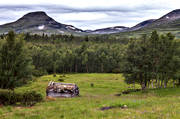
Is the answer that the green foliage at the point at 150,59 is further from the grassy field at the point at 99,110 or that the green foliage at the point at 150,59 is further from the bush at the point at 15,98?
the bush at the point at 15,98

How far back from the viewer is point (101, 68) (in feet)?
513

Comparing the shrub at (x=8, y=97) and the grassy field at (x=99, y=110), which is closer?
the grassy field at (x=99, y=110)

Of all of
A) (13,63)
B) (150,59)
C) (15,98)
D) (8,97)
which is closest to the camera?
(8,97)

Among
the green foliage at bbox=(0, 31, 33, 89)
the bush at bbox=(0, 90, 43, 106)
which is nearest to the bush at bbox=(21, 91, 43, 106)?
the bush at bbox=(0, 90, 43, 106)

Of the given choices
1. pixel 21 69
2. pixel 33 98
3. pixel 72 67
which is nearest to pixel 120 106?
pixel 33 98

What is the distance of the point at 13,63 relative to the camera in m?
44.9

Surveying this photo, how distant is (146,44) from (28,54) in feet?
112

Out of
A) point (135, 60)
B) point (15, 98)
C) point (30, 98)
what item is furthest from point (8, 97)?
point (135, 60)

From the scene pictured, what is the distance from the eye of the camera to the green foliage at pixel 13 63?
145 feet

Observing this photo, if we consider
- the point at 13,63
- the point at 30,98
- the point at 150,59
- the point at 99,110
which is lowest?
the point at 30,98

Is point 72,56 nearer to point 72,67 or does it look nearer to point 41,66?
point 72,67

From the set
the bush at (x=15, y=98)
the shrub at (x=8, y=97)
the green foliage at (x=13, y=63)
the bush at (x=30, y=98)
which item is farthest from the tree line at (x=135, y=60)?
the shrub at (x=8, y=97)

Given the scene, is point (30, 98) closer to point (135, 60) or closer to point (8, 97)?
point (8, 97)

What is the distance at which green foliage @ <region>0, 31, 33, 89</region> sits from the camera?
1746 inches
